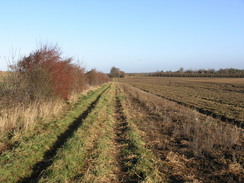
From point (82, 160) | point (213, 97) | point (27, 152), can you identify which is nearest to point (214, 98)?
point (213, 97)

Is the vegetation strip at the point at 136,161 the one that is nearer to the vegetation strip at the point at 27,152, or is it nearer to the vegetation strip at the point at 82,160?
the vegetation strip at the point at 82,160

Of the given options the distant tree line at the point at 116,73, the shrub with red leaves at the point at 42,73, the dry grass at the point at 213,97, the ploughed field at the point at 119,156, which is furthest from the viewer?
the distant tree line at the point at 116,73

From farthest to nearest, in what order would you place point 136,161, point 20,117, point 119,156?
point 20,117 → point 119,156 → point 136,161

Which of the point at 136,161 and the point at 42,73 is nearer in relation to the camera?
the point at 136,161

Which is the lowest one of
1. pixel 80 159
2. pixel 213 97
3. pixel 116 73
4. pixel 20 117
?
pixel 213 97

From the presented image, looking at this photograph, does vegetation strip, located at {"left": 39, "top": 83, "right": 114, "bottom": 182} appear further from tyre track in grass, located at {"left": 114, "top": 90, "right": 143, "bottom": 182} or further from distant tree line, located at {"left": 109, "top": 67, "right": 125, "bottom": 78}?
distant tree line, located at {"left": 109, "top": 67, "right": 125, "bottom": 78}

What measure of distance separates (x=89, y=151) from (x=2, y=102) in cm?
495

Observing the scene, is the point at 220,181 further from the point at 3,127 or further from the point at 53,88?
the point at 53,88

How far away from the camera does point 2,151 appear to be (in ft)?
17.0

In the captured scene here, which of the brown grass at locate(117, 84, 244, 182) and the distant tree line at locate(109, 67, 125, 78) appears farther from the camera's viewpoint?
the distant tree line at locate(109, 67, 125, 78)

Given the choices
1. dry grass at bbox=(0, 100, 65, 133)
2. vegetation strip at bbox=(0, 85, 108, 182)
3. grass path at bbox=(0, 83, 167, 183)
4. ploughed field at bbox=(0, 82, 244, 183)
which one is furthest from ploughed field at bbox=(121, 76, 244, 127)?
dry grass at bbox=(0, 100, 65, 133)

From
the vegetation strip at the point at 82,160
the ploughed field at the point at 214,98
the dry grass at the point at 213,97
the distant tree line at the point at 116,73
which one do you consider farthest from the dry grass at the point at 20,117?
the distant tree line at the point at 116,73

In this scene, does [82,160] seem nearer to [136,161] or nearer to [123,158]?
[123,158]

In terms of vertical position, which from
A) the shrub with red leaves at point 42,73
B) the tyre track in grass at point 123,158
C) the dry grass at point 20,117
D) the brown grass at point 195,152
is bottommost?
the brown grass at point 195,152
